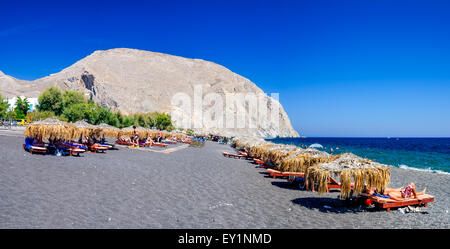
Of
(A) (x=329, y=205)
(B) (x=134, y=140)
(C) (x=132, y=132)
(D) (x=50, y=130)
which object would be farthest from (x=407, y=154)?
(D) (x=50, y=130)

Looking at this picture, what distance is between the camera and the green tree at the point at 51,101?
4778 centimetres

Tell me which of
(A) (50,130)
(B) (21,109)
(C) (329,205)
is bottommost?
(C) (329,205)

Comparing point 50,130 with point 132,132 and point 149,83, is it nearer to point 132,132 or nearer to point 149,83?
point 132,132

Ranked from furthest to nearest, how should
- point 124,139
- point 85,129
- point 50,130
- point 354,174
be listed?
point 124,139, point 85,129, point 50,130, point 354,174

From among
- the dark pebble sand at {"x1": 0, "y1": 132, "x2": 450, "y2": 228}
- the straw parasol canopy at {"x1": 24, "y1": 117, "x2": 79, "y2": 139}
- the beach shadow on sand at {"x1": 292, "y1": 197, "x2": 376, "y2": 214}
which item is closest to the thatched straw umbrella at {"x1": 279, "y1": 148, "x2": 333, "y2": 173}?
the dark pebble sand at {"x1": 0, "y1": 132, "x2": 450, "y2": 228}

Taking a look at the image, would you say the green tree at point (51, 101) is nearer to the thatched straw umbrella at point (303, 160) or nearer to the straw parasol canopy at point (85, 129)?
the straw parasol canopy at point (85, 129)

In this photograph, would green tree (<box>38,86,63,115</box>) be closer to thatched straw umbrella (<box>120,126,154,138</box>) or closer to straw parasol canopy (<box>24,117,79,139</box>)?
thatched straw umbrella (<box>120,126,154,138</box>)

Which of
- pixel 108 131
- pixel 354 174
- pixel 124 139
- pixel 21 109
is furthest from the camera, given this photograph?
pixel 21 109

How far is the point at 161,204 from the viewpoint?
7.01 meters

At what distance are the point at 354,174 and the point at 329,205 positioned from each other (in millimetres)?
1499

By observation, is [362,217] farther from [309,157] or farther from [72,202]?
[72,202]

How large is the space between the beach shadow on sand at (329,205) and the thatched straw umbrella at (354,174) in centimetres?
53

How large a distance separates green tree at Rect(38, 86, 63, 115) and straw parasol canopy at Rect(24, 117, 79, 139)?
134ft
